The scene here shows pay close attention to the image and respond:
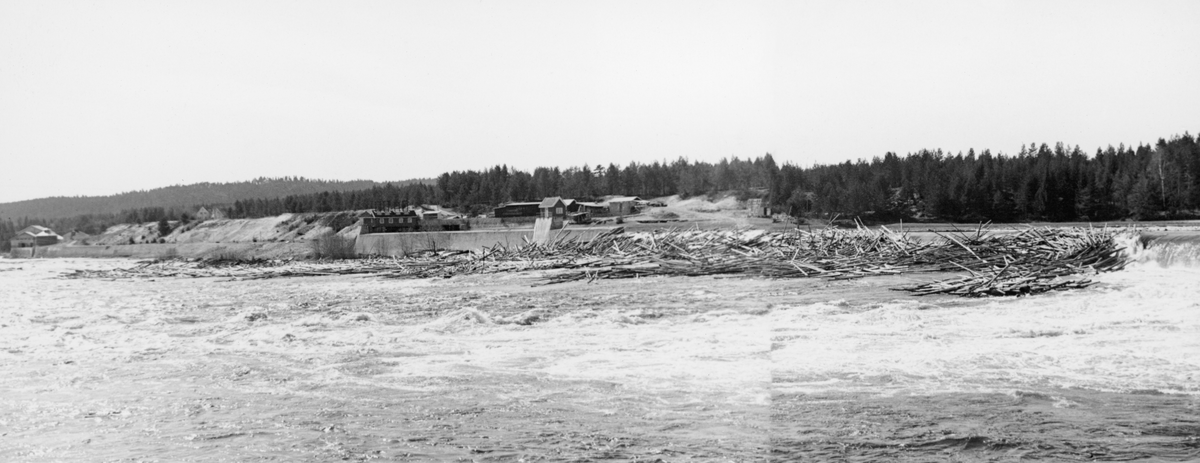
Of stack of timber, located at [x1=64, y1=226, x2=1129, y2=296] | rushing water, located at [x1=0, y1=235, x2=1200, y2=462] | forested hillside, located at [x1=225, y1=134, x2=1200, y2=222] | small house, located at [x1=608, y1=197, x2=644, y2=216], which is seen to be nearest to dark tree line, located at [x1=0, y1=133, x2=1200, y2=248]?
forested hillside, located at [x1=225, y1=134, x2=1200, y2=222]

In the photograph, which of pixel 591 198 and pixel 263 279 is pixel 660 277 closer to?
pixel 263 279

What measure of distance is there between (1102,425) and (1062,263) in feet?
48.6

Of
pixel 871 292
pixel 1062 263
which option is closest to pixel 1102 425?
pixel 871 292

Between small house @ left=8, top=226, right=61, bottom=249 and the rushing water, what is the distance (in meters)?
77.1

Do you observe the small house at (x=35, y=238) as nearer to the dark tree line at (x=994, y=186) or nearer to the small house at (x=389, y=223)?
the dark tree line at (x=994, y=186)

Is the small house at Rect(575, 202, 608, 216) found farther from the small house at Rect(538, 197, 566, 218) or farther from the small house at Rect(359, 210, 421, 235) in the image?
the small house at Rect(359, 210, 421, 235)

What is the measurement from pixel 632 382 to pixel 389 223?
58500mm

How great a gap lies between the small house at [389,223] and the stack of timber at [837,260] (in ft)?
89.4

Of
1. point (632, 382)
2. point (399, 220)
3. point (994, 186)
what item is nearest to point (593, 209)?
point (399, 220)

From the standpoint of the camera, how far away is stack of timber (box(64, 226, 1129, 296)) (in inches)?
695

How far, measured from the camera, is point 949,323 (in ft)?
39.1

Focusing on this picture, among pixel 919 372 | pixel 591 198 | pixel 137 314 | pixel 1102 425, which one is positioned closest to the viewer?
pixel 1102 425

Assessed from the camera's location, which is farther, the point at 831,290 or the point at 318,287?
the point at 318,287

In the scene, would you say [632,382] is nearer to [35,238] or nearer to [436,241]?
[436,241]
